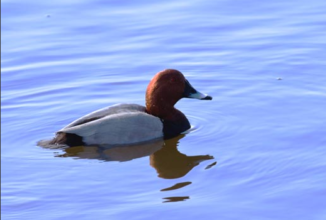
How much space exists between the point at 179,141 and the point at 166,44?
309 cm

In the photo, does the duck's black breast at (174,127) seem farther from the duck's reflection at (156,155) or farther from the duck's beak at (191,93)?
the duck's beak at (191,93)

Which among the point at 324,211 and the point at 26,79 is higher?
the point at 26,79

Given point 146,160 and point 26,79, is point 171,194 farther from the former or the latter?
point 26,79

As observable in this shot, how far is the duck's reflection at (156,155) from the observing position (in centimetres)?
823

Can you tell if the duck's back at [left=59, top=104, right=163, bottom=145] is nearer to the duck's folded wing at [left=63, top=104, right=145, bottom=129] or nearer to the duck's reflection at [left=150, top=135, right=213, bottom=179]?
the duck's folded wing at [left=63, top=104, right=145, bottom=129]

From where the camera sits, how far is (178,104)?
10320 mm

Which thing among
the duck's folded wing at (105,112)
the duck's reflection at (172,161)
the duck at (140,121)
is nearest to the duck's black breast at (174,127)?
the duck at (140,121)

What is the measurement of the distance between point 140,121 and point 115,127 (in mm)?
306

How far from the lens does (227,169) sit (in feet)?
25.7

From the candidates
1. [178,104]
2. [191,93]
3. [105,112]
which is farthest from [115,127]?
[178,104]

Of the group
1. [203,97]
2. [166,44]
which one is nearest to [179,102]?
[203,97]

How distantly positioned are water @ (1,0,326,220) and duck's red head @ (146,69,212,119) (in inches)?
13.6

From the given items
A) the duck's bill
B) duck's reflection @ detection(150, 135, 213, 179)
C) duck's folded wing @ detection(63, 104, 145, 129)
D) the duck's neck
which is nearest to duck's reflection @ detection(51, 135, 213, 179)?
duck's reflection @ detection(150, 135, 213, 179)

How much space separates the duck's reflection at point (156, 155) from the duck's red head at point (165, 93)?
1.49ft
